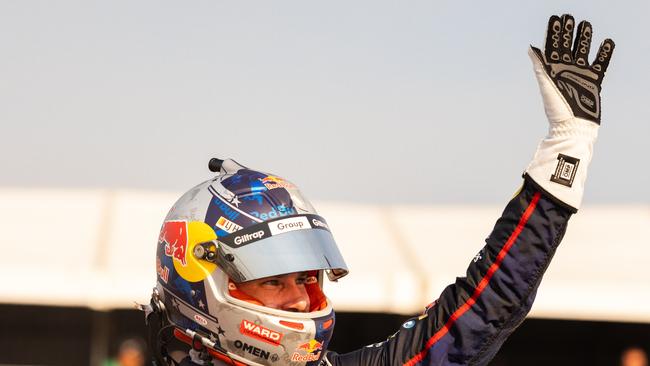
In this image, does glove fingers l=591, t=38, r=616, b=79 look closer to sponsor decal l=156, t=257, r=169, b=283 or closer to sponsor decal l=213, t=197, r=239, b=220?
sponsor decal l=213, t=197, r=239, b=220

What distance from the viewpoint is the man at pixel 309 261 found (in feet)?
14.0

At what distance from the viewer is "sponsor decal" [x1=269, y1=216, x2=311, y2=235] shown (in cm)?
436

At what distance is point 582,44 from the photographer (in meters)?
4.27

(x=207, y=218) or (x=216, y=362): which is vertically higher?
(x=207, y=218)

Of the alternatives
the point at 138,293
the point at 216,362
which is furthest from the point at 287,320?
the point at 138,293

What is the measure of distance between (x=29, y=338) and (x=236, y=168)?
12624 millimetres

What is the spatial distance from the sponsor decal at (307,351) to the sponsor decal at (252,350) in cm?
9

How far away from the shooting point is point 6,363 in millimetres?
16672

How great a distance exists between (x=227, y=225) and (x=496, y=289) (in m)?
0.90

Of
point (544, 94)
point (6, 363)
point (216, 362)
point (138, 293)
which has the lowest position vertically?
point (6, 363)

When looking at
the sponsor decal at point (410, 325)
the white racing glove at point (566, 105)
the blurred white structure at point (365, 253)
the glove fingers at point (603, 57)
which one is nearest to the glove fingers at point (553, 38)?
the white racing glove at point (566, 105)

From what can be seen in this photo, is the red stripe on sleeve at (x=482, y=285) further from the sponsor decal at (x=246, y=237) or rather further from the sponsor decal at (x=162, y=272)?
the sponsor decal at (x=162, y=272)

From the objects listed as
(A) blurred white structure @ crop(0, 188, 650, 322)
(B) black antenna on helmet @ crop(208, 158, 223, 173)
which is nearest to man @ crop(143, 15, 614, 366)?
(B) black antenna on helmet @ crop(208, 158, 223, 173)

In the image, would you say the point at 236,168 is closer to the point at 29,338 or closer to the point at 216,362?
the point at 216,362
